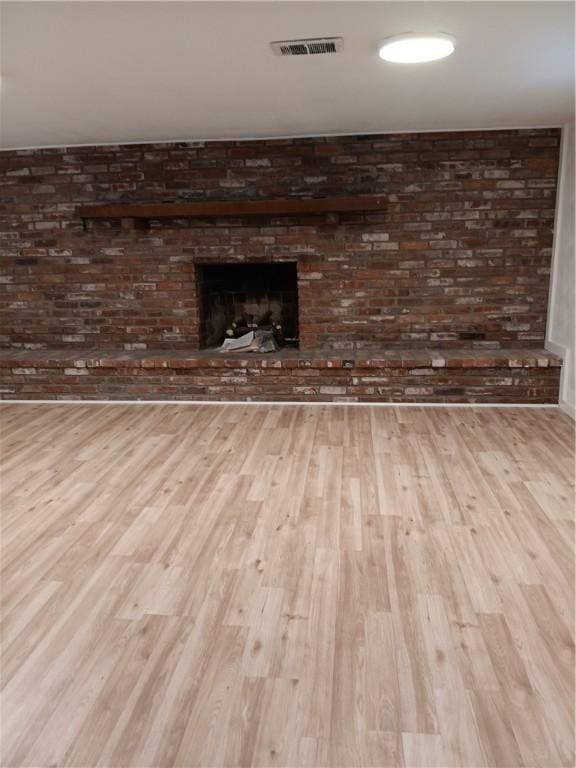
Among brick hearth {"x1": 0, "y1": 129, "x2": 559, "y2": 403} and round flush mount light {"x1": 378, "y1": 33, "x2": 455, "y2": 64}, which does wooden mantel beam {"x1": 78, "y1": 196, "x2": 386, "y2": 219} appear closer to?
brick hearth {"x1": 0, "y1": 129, "x2": 559, "y2": 403}

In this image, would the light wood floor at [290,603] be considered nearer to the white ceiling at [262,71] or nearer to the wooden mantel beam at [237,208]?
the wooden mantel beam at [237,208]

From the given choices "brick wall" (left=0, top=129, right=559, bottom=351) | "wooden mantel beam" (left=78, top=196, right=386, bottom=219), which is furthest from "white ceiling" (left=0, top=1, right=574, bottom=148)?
"wooden mantel beam" (left=78, top=196, right=386, bottom=219)

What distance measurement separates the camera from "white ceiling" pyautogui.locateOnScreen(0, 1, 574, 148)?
2.01 meters

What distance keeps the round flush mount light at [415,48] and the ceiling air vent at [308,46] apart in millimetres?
192

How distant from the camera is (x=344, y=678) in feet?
5.32

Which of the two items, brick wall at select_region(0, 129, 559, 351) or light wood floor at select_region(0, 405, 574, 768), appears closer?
light wood floor at select_region(0, 405, 574, 768)

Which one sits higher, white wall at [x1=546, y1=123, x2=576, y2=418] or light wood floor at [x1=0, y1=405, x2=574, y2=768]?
white wall at [x1=546, y1=123, x2=576, y2=418]

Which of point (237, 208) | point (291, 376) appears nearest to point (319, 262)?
point (237, 208)

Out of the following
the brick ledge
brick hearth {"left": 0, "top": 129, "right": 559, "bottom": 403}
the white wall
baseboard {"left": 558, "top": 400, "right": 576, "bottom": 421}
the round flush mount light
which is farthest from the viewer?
brick hearth {"left": 0, "top": 129, "right": 559, "bottom": 403}

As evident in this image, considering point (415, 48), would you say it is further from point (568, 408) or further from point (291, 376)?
point (568, 408)

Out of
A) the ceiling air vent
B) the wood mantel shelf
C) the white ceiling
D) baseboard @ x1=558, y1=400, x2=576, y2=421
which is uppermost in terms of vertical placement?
the white ceiling

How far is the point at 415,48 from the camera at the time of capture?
231cm

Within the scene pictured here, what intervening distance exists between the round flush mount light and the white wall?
206cm

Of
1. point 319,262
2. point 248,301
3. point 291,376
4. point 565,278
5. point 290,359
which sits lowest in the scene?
point 291,376
